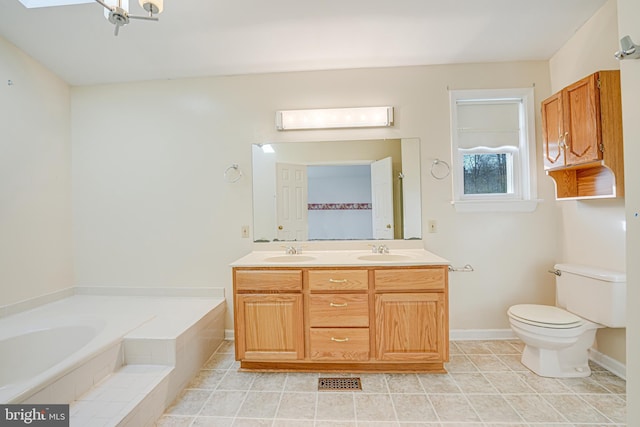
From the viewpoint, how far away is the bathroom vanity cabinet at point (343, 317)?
1926 mm

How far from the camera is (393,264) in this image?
1.94 meters

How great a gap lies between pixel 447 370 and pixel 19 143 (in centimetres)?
365

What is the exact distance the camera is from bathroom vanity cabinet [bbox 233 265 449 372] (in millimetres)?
1926

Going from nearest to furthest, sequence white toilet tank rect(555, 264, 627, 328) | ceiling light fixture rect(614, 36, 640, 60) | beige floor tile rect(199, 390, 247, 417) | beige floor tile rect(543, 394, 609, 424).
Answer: ceiling light fixture rect(614, 36, 640, 60) → beige floor tile rect(543, 394, 609, 424) → beige floor tile rect(199, 390, 247, 417) → white toilet tank rect(555, 264, 627, 328)

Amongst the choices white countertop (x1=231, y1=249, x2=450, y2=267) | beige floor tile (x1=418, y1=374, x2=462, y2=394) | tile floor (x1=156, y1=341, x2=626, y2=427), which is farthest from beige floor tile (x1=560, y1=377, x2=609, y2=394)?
white countertop (x1=231, y1=249, x2=450, y2=267)

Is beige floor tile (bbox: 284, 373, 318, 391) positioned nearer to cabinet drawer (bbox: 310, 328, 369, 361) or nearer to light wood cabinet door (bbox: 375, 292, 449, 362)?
cabinet drawer (bbox: 310, 328, 369, 361)

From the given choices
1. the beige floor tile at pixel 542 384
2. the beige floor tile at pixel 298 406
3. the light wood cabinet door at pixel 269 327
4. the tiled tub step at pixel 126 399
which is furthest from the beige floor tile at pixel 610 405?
the tiled tub step at pixel 126 399

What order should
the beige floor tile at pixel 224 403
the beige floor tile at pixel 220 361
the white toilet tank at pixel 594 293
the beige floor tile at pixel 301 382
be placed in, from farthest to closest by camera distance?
the beige floor tile at pixel 220 361 < the beige floor tile at pixel 301 382 < the white toilet tank at pixel 594 293 < the beige floor tile at pixel 224 403

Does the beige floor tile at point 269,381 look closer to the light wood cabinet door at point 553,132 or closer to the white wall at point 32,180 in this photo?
the white wall at point 32,180

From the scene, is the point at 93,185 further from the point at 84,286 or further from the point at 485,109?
the point at 485,109

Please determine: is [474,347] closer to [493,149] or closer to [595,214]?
[595,214]

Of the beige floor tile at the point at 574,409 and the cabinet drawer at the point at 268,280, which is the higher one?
the cabinet drawer at the point at 268,280

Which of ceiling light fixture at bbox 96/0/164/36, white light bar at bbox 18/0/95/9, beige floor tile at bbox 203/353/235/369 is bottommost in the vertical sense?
beige floor tile at bbox 203/353/235/369

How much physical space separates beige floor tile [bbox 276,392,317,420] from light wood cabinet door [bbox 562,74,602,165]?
2267 mm
